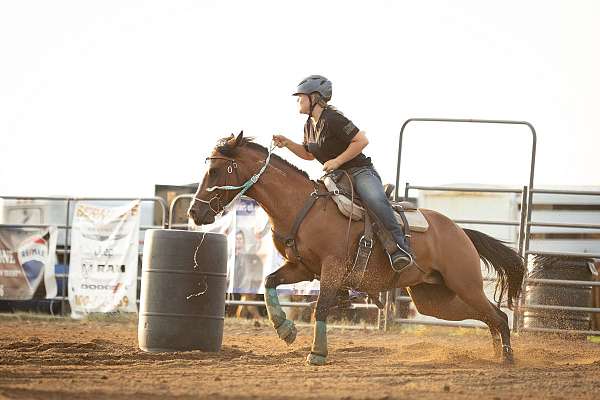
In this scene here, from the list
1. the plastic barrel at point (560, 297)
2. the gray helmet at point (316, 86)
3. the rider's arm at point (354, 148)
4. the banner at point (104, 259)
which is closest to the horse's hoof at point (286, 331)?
the rider's arm at point (354, 148)

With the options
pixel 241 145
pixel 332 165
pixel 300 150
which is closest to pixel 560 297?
pixel 300 150

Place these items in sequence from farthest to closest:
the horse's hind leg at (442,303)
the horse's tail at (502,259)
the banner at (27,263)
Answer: the banner at (27,263) < the horse's tail at (502,259) < the horse's hind leg at (442,303)

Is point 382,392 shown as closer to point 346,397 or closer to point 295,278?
point 346,397

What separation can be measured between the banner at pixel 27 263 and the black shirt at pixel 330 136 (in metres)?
9.15

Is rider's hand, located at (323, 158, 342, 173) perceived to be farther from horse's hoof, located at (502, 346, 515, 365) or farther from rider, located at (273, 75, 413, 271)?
horse's hoof, located at (502, 346, 515, 365)

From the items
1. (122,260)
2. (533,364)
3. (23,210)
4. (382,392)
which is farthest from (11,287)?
(382,392)

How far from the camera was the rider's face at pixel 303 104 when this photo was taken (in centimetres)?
886

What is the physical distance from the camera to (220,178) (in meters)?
8.79

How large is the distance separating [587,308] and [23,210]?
1313 cm

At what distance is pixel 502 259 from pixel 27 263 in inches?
382

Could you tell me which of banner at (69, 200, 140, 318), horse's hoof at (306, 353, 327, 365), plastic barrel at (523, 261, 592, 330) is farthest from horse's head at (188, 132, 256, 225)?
banner at (69, 200, 140, 318)

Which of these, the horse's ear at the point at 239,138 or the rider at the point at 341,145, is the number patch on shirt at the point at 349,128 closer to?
the rider at the point at 341,145

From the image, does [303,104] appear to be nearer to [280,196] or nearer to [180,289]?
[280,196]

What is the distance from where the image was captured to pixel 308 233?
8.68 m
